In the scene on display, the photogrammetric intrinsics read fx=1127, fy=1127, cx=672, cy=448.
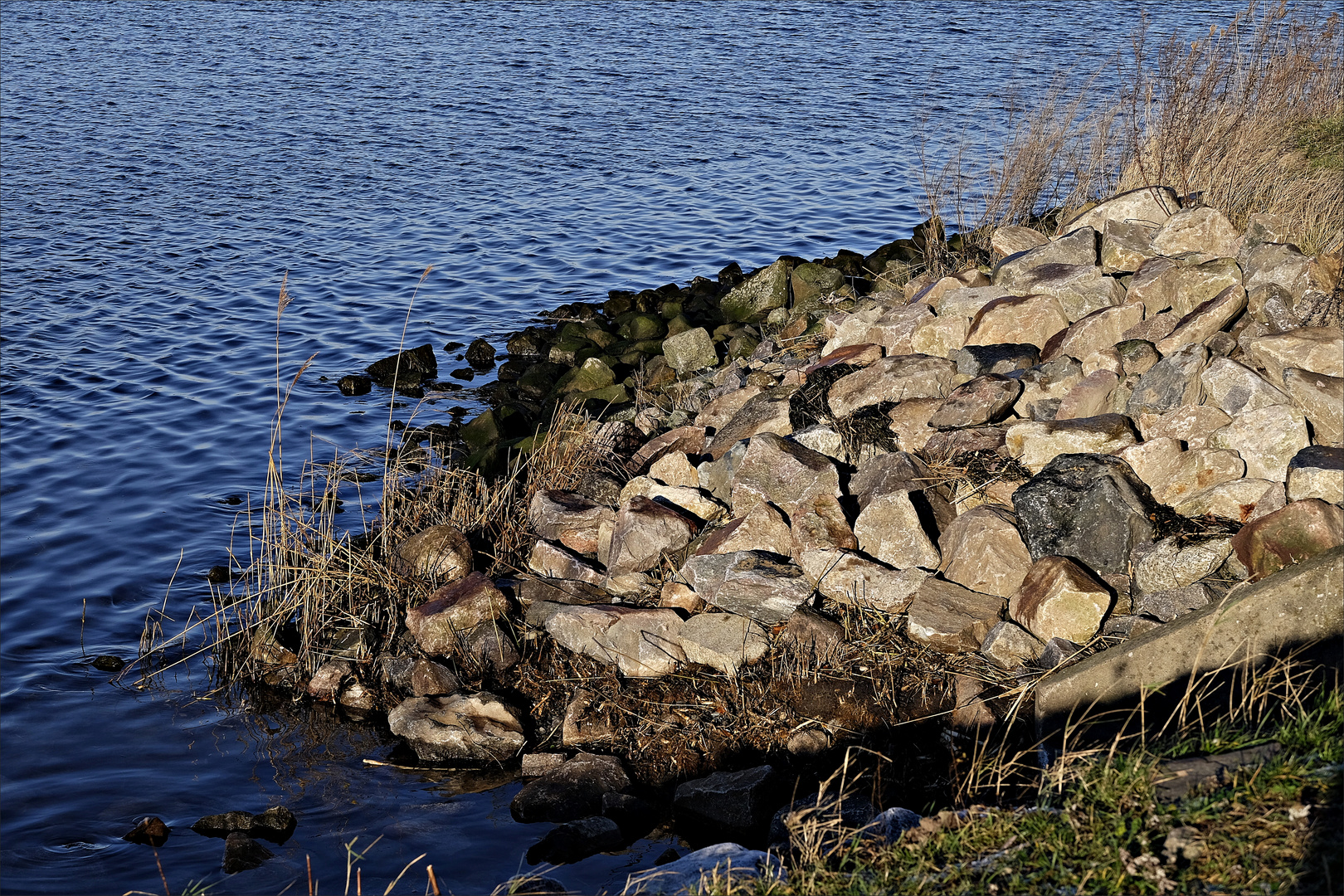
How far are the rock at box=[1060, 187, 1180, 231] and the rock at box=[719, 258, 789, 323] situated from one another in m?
3.69

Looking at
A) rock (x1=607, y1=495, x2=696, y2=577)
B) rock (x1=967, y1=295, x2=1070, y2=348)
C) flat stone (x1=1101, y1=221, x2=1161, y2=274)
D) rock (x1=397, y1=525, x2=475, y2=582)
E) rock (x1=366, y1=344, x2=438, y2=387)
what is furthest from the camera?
rock (x1=366, y1=344, x2=438, y2=387)

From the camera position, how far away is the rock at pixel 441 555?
21.5 feet

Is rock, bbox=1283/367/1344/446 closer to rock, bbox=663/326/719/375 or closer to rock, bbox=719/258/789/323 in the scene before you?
rock, bbox=663/326/719/375

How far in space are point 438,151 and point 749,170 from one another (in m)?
4.68

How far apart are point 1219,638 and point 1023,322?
122 inches

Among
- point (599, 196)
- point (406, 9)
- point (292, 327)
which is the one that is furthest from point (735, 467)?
point (406, 9)

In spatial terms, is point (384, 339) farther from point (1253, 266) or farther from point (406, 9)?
point (406, 9)

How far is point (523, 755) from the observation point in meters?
5.36

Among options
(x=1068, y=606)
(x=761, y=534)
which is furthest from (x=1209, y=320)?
(x=761, y=534)

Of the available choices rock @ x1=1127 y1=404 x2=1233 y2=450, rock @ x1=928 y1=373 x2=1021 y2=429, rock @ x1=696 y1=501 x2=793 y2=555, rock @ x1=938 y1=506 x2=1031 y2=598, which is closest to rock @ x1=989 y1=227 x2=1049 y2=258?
rock @ x1=928 y1=373 x2=1021 y2=429

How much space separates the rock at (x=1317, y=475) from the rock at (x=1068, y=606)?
0.95 metres

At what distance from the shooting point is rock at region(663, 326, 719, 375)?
9867 mm

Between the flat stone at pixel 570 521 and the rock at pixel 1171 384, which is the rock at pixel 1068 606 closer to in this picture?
the rock at pixel 1171 384

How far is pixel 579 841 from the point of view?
4.65m
